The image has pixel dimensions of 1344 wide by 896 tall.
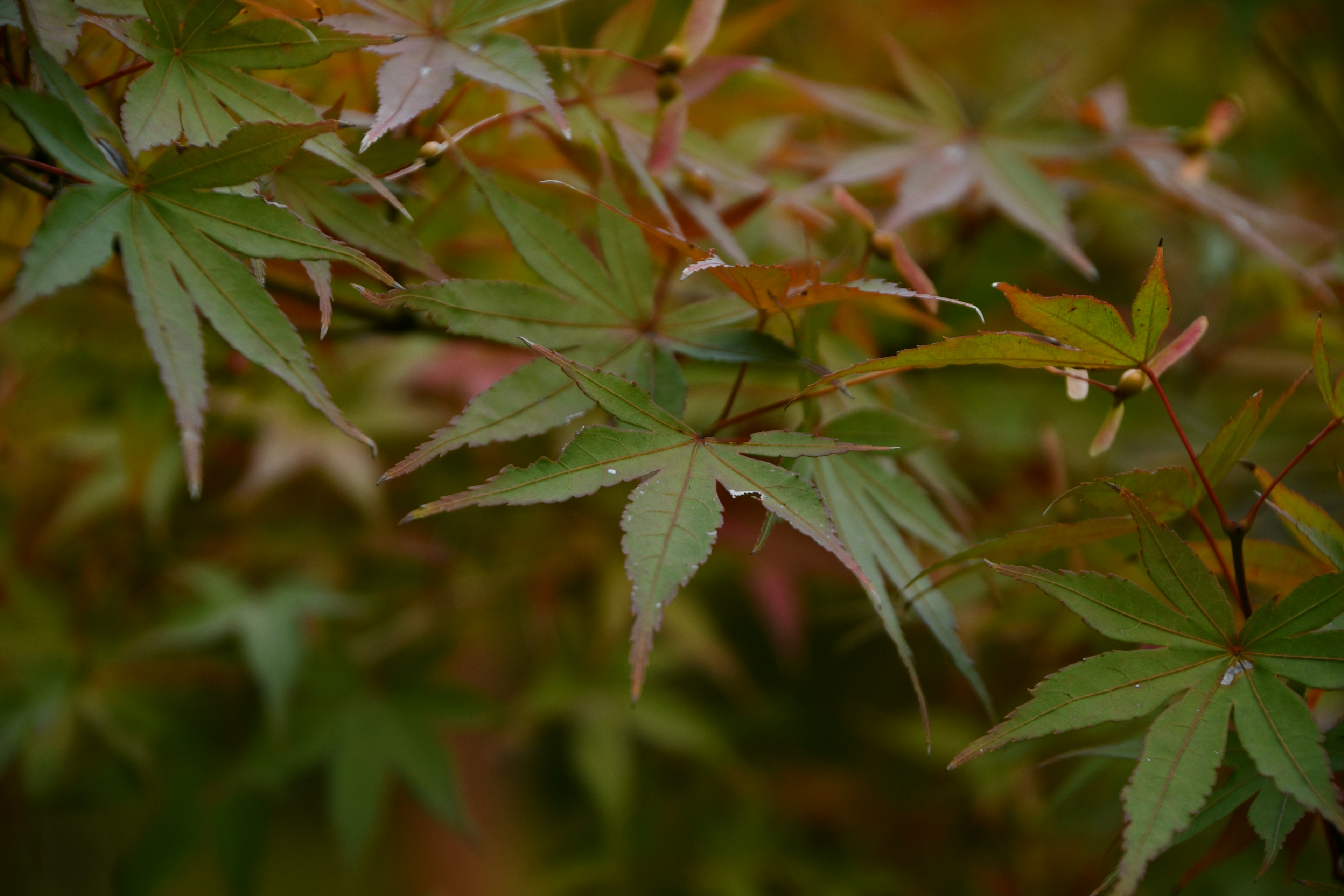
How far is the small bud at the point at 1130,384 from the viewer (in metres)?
0.48

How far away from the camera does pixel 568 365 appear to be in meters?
0.44

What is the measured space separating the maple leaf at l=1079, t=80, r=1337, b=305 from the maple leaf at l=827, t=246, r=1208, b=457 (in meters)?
0.40

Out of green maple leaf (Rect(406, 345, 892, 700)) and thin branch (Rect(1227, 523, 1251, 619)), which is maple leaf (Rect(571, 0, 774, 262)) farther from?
thin branch (Rect(1227, 523, 1251, 619))

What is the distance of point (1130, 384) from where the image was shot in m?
0.48

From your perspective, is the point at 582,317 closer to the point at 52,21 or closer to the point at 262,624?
the point at 52,21

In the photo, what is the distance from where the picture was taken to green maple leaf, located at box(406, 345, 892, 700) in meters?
0.39

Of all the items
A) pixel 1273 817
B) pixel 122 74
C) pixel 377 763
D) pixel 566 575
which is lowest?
pixel 377 763

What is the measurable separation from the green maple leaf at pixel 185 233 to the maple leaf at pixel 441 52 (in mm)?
68

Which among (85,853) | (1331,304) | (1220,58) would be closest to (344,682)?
(85,853)

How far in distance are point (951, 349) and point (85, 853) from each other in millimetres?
1630

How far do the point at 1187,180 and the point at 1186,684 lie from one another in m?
0.55

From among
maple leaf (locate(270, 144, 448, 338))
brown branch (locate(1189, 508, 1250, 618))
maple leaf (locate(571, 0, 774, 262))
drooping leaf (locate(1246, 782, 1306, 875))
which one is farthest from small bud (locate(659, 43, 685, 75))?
drooping leaf (locate(1246, 782, 1306, 875))

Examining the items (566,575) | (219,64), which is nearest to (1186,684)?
(219,64)

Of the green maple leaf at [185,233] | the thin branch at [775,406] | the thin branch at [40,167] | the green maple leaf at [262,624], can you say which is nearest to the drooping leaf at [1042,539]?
the thin branch at [775,406]
